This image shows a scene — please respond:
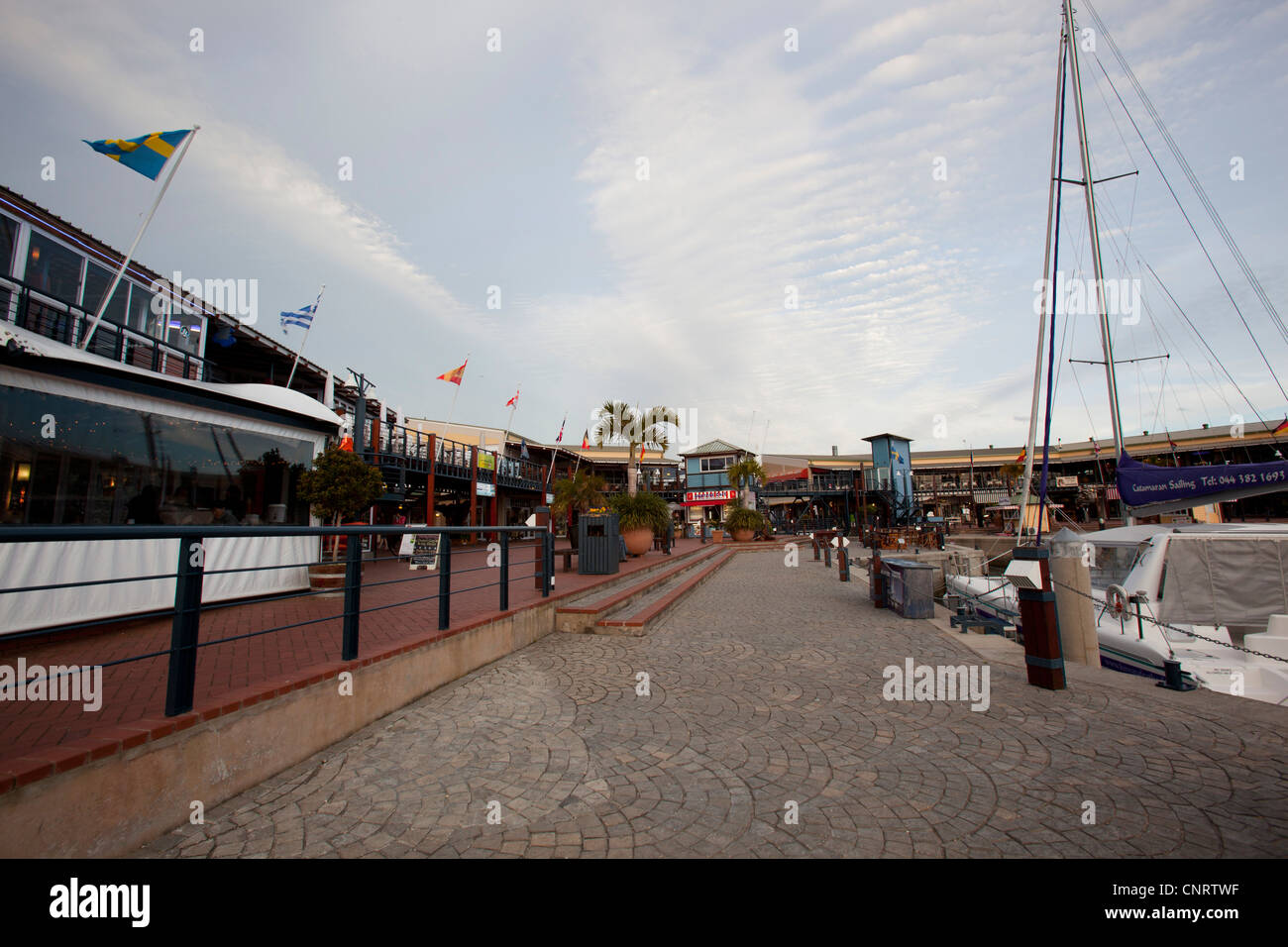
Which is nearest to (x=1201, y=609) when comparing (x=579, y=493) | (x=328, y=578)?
(x=328, y=578)

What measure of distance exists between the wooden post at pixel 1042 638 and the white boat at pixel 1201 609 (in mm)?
1996

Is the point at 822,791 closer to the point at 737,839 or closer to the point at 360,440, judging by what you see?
the point at 737,839

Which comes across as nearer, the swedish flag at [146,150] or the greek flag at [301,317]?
the swedish flag at [146,150]

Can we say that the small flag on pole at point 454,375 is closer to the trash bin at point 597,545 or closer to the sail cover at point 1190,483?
the trash bin at point 597,545

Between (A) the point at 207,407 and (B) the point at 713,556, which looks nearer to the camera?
(A) the point at 207,407

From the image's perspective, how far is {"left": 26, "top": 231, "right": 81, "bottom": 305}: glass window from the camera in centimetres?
793

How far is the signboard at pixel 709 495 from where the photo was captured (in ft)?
155

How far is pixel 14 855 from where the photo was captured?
2141 millimetres

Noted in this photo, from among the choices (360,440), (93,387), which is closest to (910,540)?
(360,440)

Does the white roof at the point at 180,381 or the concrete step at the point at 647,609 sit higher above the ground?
the white roof at the point at 180,381

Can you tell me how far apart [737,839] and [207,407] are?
26.9ft

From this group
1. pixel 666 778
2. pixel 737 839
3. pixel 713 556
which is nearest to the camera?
pixel 737 839

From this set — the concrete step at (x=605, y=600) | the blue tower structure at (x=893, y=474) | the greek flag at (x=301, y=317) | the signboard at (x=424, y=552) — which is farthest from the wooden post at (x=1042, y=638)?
the blue tower structure at (x=893, y=474)

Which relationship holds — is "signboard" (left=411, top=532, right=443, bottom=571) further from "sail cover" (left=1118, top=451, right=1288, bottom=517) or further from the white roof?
"sail cover" (left=1118, top=451, right=1288, bottom=517)
